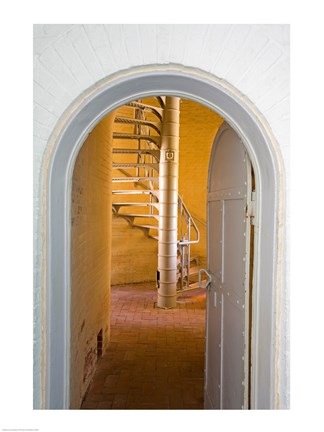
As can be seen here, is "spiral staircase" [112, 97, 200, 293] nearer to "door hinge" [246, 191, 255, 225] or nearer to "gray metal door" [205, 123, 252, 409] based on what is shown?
"gray metal door" [205, 123, 252, 409]

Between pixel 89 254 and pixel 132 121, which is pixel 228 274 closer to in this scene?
pixel 89 254

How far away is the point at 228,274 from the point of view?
290 centimetres

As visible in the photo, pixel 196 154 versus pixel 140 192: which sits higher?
pixel 196 154

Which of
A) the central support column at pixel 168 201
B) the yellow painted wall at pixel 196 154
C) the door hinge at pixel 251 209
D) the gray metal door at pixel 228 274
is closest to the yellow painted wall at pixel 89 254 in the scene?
the gray metal door at pixel 228 274

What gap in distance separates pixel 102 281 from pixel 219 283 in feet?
7.66

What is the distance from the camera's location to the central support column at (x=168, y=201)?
292 inches

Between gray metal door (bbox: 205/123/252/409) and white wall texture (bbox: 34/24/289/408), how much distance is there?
0.64 meters

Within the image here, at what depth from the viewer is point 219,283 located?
3211 millimetres

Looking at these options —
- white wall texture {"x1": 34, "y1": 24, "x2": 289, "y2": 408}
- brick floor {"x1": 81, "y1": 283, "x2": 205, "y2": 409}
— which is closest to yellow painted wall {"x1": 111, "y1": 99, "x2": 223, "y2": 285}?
brick floor {"x1": 81, "y1": 283, "x2": 205, "y2": 409}

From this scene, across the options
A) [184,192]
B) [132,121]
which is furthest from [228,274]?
[184,192]

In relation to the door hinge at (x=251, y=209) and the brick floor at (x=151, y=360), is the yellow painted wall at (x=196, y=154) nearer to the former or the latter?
the brick floor at (x=151, y=360)

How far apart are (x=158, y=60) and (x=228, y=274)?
5.65 ft

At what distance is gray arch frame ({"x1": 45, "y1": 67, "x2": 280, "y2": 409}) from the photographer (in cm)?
Answer: 187

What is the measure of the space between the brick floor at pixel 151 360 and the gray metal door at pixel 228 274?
751mm
